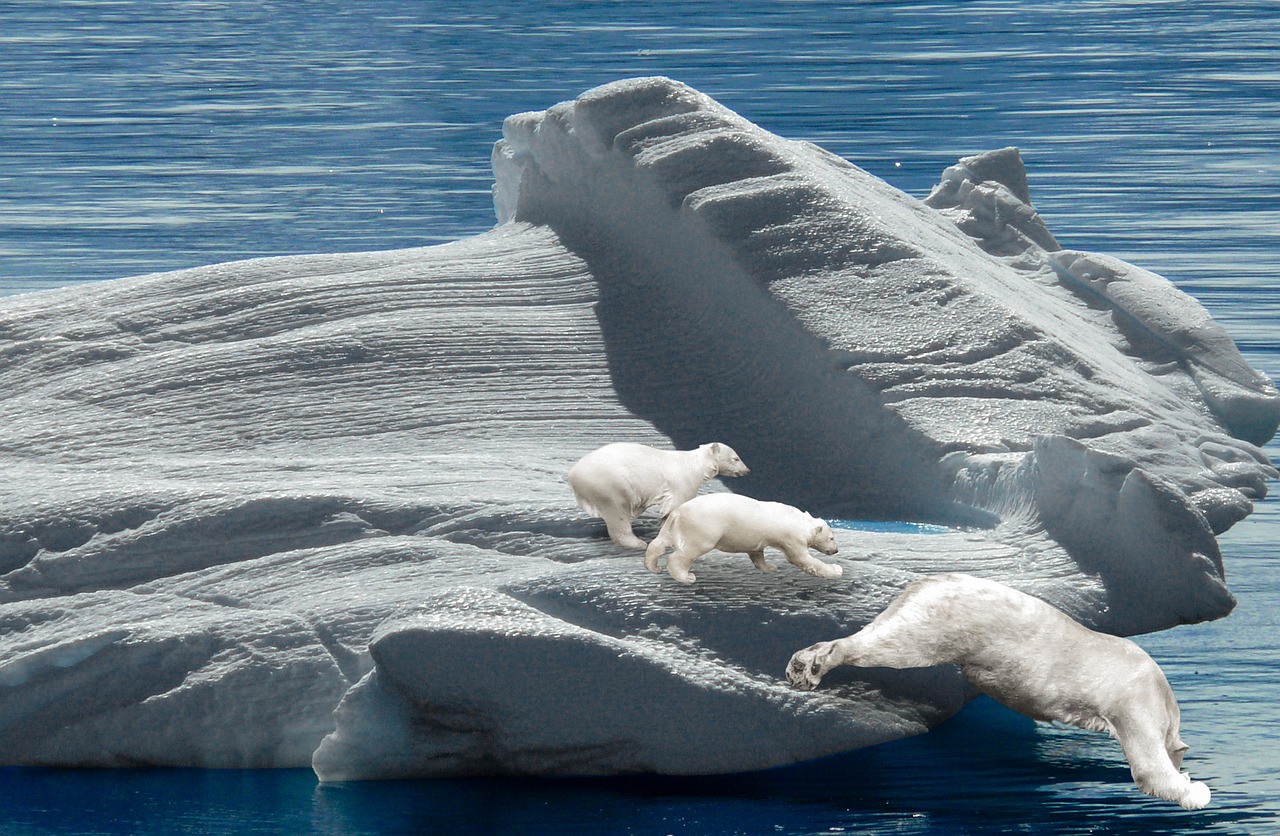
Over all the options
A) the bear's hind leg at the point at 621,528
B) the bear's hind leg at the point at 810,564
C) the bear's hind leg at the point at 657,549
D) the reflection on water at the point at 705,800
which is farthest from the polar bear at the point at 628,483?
the reflection on water at the point at 705,800

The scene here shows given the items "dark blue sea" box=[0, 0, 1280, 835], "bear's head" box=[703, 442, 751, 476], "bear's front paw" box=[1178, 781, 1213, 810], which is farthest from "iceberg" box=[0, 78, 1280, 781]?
"bear's front paw" box=[1178, 781, 1213, 810]

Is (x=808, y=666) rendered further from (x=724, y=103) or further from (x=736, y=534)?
(x=724, y=103)

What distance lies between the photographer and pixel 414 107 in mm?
15461

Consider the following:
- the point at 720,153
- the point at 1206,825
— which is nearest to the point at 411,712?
the point at 1206,825

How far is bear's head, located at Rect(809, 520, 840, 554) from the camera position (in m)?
3.92

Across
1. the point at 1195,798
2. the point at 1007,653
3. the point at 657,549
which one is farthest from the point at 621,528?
the point at 1195,798

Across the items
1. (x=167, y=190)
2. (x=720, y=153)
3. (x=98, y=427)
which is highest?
(x=720, y=153)

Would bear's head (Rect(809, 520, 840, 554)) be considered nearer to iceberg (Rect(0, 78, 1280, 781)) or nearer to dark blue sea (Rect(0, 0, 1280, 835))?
iceberg (Rect(0, 78, 1280, 781))

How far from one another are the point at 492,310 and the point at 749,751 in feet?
8.08

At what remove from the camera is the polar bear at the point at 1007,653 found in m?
3.62

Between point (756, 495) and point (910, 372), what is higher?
point (910, 372)

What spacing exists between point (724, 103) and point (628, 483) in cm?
1181

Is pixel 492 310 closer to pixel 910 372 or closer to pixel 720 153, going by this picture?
pixel 720 153

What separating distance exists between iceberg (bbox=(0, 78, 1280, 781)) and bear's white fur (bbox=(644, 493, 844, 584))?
6 cm
